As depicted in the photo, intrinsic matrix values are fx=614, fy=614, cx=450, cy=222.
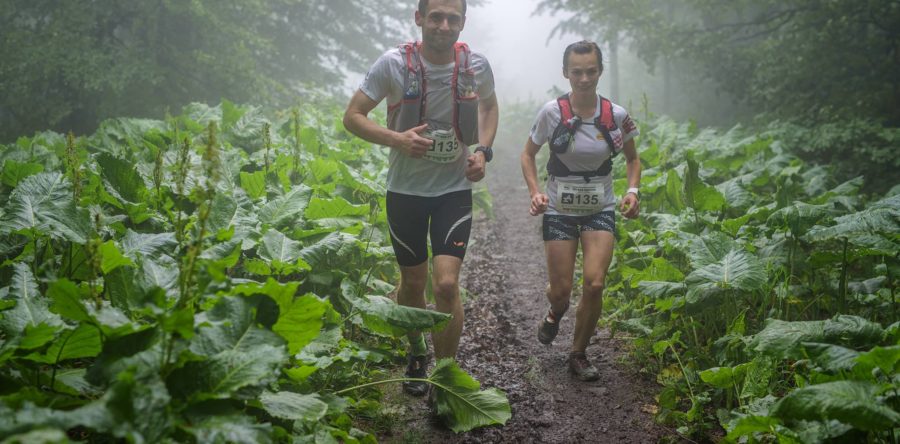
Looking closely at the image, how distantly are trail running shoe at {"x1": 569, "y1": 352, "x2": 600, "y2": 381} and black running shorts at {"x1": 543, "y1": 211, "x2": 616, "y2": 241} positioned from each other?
865 millimetres

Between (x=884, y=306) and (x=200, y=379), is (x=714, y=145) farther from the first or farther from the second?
(x=200, y=379)

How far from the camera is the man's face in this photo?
11.9ft

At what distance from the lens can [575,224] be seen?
448cm

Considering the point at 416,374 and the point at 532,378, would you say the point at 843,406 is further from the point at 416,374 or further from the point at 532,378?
the point at 416,374

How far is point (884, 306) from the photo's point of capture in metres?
4.05

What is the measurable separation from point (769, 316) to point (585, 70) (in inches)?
84.8

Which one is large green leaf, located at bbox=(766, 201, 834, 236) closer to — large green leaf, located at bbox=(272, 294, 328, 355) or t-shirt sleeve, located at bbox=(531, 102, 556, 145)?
t-shirt sleeve, located at bbox=(531, 102, 556, 145)

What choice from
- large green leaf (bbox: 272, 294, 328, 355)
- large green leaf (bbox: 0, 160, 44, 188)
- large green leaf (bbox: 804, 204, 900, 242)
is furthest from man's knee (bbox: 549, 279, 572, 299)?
large green leaf (bbox: 0, 160, 44, 188)

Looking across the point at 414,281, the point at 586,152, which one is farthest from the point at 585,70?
the point at 414,281

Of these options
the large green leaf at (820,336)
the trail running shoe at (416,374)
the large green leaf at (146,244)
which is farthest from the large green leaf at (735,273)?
the large green leaf at (146,244)

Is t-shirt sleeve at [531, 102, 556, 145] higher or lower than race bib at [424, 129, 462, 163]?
higher

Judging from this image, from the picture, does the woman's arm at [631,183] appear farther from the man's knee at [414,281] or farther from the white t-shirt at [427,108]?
the man's knee at [414,281]

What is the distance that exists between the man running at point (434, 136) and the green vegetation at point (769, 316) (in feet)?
4.54

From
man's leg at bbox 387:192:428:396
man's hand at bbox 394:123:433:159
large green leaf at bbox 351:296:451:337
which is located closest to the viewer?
large green leaf at bbox 351:296:451:337
